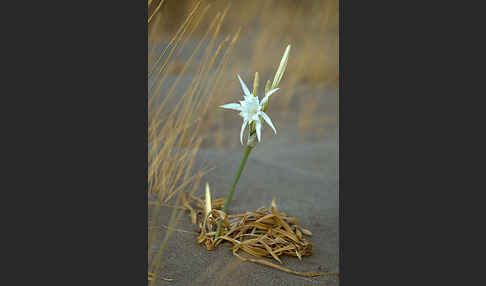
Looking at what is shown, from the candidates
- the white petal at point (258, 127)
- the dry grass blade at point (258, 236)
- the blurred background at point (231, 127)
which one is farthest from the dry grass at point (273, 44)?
the dry grass blade at point (258, 236)

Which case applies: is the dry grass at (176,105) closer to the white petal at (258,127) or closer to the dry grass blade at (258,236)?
the dry grass blade at (258,236)

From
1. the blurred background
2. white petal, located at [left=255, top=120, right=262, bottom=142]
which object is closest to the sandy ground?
the blurred background

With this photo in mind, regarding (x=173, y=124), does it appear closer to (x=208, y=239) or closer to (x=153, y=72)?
(x=153, y=72)

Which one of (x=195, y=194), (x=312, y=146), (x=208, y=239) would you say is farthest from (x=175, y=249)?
(x=312, y=146)

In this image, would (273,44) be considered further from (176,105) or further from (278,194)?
(176,105)

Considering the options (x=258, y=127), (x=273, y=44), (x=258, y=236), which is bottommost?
(x=258, y=236)

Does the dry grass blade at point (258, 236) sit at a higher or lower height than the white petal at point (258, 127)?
lower

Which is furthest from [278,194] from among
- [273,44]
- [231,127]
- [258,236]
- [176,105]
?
[273,44]

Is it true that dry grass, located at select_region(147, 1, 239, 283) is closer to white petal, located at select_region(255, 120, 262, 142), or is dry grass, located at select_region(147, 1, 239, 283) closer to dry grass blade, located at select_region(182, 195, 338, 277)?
dry grass blade, located at select_region(182, 195, 338, 277)
